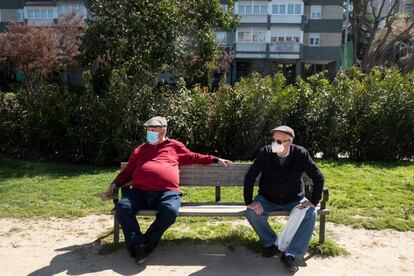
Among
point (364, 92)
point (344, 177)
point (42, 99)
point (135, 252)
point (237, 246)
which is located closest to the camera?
point (135, 252)

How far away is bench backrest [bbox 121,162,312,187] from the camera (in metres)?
5.43

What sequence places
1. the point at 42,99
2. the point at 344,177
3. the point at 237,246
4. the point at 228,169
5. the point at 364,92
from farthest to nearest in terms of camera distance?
1. the point at 364,92
2. the point at 42,99
3. the point at 344,177
4. the point at 228,169
5. the point at 237,246

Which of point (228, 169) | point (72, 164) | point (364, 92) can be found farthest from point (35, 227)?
point (364, 92)

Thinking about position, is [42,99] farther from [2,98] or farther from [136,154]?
[136,154]

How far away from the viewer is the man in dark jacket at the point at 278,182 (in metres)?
4.64

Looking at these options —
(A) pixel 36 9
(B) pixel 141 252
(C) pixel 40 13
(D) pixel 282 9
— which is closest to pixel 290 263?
(B) pixel 141 252

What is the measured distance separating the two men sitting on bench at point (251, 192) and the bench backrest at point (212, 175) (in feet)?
1.17

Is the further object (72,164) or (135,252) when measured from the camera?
(72,164)

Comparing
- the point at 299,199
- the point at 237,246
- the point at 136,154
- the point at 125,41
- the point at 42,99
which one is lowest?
the point at 237,246

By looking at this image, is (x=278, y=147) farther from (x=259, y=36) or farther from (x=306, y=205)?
(x=259, y=36)

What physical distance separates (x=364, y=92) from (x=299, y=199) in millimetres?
6298

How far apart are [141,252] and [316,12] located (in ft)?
145

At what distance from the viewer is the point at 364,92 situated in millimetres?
10305

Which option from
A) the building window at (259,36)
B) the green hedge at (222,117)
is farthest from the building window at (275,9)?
the green hedge at (222,117)
